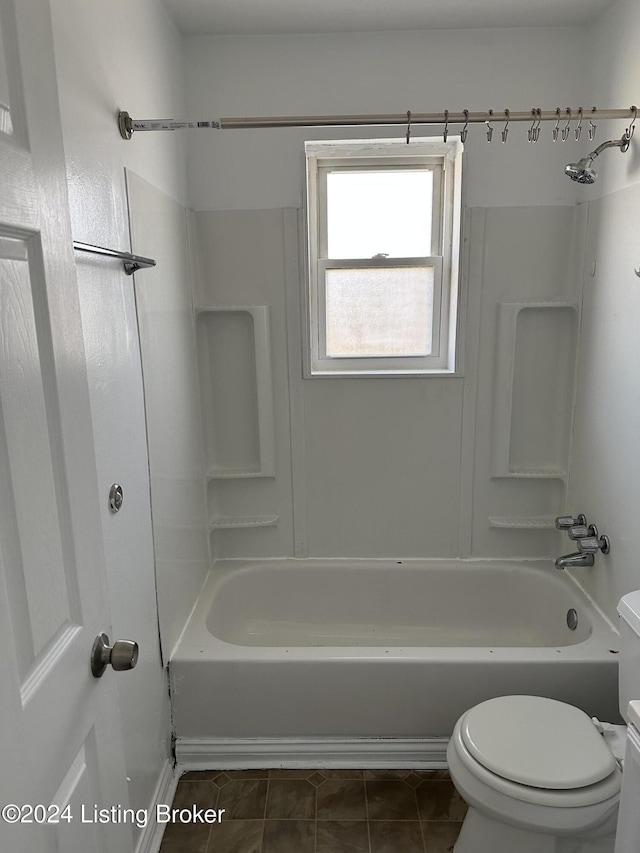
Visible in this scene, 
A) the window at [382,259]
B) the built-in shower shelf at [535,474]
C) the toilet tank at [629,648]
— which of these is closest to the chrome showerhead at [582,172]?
the window at [382,259]

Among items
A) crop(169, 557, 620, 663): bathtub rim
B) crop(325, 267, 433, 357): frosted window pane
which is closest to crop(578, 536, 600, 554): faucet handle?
crop(169, 557, 620, 663): bathtub rim

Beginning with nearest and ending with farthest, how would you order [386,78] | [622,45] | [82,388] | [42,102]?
1. [42,102]
2. [82,388]
3. [622,45]
4. [386,78]

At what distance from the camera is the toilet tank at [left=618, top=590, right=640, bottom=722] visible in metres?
1.45

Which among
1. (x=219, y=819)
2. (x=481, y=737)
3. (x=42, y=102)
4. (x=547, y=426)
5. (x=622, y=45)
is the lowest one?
(x=219, y=819)

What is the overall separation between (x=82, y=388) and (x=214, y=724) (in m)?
1.52

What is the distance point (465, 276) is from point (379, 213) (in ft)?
1.49

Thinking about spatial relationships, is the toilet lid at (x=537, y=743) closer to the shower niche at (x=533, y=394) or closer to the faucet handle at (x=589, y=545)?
the faucet handle at (x=589, y=545)

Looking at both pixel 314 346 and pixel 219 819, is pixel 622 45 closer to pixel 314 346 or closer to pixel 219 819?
pixel 314 346

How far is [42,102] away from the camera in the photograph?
791 millimetres

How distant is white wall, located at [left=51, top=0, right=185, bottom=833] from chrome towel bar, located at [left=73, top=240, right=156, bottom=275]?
3 centimetres

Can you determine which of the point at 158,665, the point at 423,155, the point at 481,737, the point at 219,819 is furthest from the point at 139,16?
the point at 219,819

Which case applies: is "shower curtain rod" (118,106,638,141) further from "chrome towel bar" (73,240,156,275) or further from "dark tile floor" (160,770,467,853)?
"dark tile floor" (160,770,467,853)

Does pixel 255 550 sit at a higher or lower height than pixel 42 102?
lower

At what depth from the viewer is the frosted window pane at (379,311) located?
253cm
